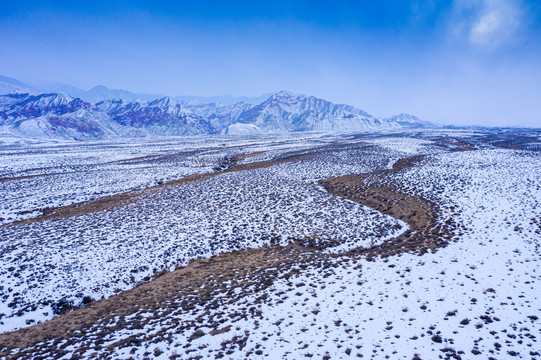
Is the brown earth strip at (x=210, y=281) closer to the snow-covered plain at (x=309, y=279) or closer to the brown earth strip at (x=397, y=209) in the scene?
the brown earth strip at (x=397, y=209)

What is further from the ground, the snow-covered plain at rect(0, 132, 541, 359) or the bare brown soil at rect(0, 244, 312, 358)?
the snow-covered plain at rect(0, 132, 541, 359)

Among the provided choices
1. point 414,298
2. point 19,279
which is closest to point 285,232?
point 414,298

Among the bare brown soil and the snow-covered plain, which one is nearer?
the snow-covered plain

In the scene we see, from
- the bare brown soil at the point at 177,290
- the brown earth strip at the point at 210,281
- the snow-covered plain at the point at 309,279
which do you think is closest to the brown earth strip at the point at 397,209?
the brown earth strip at the point at 210,281

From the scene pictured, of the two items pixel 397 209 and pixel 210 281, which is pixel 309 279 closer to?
pixel 210 281

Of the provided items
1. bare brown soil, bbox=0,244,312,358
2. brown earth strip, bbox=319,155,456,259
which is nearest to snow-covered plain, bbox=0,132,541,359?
bare brown soil, bbox=0,244,312,358

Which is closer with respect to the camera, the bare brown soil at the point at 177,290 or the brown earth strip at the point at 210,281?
the brown earth strip at the point at 210,281

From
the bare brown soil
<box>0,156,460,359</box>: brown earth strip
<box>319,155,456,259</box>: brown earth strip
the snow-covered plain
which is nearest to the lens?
the snow-covered plain

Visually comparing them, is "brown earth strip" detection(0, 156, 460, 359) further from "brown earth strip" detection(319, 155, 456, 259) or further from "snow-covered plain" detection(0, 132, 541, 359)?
"snow-covered plain" detection(0, 132, 541, 359)
